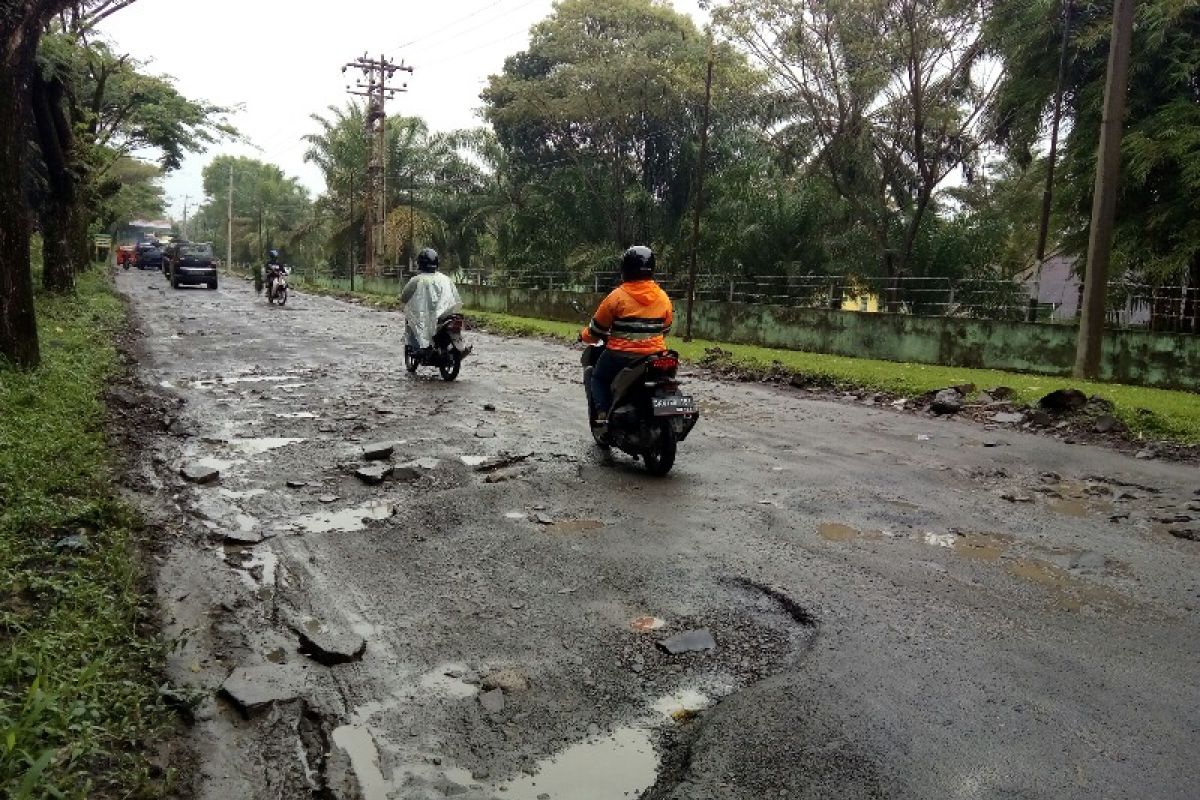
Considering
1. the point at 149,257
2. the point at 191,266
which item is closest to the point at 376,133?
the point at 191,266

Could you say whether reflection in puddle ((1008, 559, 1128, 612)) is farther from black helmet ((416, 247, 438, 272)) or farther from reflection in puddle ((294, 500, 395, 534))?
black helmet ((416, 247, 438, 272))

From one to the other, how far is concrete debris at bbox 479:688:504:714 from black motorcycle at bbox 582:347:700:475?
357 centimetres

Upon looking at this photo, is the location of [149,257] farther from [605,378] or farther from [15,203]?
[605,378]

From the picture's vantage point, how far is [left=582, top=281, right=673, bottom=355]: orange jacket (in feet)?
22.9

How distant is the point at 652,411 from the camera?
22.0ft

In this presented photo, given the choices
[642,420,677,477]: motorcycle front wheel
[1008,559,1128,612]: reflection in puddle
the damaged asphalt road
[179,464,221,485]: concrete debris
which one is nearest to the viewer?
the damaged asphalt road

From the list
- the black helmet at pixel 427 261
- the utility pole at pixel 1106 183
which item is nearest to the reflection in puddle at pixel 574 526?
the black helmet at pixel 427 261

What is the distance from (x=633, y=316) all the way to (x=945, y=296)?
13737mm

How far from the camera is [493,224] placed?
3909cm

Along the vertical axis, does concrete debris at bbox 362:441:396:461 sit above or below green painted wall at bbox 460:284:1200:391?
below

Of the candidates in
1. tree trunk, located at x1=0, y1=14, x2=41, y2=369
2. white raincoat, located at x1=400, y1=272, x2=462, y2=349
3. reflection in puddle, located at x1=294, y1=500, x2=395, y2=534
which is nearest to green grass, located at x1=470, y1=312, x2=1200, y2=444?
white raincoat, located at x1=400, y1=272, x2=462, y2=349

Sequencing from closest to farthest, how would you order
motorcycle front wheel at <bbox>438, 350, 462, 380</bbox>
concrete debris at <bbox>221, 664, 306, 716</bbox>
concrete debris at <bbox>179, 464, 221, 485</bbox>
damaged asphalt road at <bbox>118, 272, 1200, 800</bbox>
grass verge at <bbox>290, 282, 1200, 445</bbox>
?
damaged asphalt road at <bbox>118, 272, 1200, 800</bbox>
concrete debris at <bbox>221, 664, 306, 716</bbox>
concrete debris at <bbox>179, 464, 221, 485</bbox>
grass verge at <bbox>290, 282, 1200, 445</bbox>
motorcycle front wheel at <bbox>438, 350, 462, 380</bbox>

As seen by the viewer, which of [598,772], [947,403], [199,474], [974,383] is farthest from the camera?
[974,383]

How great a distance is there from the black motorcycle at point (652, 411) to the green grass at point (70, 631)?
347 centimetres
